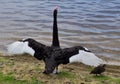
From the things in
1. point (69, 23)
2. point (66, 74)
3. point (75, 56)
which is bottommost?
point (69, 23)

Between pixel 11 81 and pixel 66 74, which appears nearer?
pixel 11 81

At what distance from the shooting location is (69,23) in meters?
20.9

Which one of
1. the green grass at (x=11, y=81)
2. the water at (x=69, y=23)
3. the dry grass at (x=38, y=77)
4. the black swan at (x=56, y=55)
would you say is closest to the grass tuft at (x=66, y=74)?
the dry grass at (x=38, y=77)

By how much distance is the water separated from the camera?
16047 mm

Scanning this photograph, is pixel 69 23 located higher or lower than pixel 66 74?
lower

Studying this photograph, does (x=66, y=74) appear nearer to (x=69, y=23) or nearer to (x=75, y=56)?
(x=75, y=56)

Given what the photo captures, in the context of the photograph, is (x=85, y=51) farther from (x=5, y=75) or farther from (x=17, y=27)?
(x=17, y=27)

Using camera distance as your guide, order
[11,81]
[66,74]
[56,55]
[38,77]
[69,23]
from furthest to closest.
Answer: [69,23], [66,74], [38,77], [56,55], [11,81]

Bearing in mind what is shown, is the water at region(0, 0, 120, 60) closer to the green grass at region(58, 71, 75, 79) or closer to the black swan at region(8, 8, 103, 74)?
the green grass at region(58, 71, 75, 79)

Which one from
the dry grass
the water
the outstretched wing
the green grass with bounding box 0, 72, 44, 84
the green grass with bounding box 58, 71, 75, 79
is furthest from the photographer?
the water

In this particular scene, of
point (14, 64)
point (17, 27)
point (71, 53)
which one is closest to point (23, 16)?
point (17, 27)

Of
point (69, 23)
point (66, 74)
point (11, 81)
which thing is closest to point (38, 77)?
point (11, 81)

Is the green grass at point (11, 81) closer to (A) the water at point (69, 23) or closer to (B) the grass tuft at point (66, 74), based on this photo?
(B) the grass tuft at point (66, 74)

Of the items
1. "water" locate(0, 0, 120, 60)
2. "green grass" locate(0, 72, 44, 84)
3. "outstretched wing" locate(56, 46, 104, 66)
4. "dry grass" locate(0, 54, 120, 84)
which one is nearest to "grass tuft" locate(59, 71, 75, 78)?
"dry grass" locate(0, 54, 120, 84)
